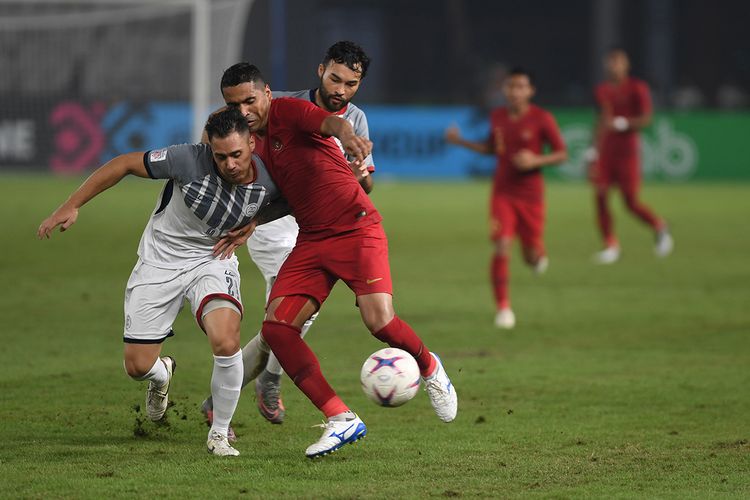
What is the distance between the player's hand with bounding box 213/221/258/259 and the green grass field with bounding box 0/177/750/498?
36.8 inches

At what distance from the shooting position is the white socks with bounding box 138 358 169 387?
6.21m

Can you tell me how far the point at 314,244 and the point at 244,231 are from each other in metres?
0.35

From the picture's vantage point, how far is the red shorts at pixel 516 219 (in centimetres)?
1081

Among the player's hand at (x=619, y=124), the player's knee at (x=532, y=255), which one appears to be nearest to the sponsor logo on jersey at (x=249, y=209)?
the player's knee at (x=532, y=255)

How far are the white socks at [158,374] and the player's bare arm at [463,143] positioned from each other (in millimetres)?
4313

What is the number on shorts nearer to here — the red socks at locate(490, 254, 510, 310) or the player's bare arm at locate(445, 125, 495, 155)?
the player's bare arm at locate(445, 125, 495, 155)

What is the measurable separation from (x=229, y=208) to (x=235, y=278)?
0.37 m

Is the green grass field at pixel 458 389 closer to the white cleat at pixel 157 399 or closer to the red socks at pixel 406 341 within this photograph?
the white cleat at pixel 157 399

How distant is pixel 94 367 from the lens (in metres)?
8.34

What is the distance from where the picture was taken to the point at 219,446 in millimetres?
5832

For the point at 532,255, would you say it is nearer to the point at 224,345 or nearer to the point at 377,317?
the point at 377,317

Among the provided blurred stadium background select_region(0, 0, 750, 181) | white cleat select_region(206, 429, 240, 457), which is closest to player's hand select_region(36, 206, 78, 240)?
white cleat select_region(206, 429, 240, 457)

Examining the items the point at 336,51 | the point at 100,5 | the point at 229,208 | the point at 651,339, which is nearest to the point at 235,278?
the point at 229,208

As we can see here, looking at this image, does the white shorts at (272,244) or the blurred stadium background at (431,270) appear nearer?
the blurred stadium background at (431,270)
